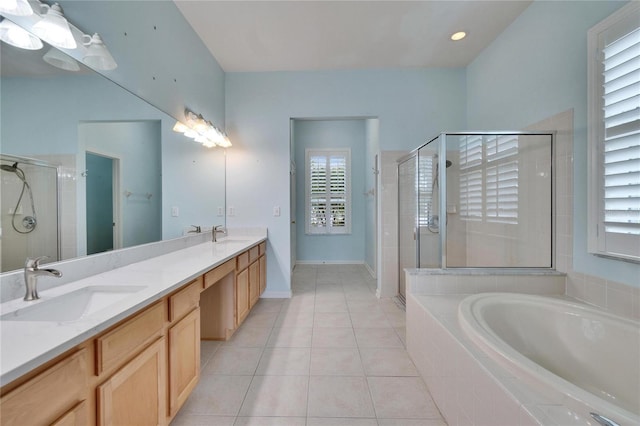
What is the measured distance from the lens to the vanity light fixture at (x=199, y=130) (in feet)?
7.42

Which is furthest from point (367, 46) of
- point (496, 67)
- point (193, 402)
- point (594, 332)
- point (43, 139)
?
point (193, 402)

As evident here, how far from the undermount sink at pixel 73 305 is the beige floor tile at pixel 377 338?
1.71 metres

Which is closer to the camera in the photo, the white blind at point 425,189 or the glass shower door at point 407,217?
the white blind at point 425,189

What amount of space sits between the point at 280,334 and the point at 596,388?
2.00 metres

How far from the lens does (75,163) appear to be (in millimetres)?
1227

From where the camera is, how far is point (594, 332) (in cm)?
130

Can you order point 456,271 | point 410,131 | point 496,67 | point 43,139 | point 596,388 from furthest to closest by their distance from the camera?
point 410,131
point 496,67
point 456,271
point 596,388
point 43,139

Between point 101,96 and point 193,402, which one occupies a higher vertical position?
point 101,96

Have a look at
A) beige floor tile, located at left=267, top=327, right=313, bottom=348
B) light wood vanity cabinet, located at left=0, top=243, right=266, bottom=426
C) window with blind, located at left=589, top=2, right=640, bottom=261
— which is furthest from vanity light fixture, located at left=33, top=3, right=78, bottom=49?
window with blind, located at left=589, top=2, right=640, bottom=261

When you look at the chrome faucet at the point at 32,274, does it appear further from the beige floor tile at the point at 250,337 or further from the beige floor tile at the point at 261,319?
the beige floor tile at the point at 261,319

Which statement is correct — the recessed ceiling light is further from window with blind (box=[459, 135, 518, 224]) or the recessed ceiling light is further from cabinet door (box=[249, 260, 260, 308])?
cabinet door (box=[249, 260, 260, 308])

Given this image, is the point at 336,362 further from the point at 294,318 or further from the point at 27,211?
the point at 27,211

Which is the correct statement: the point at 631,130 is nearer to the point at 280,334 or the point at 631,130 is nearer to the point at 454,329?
the point at 454,329

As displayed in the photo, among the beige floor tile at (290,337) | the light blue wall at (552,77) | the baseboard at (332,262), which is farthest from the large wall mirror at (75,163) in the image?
the baseboard at (332,262)
